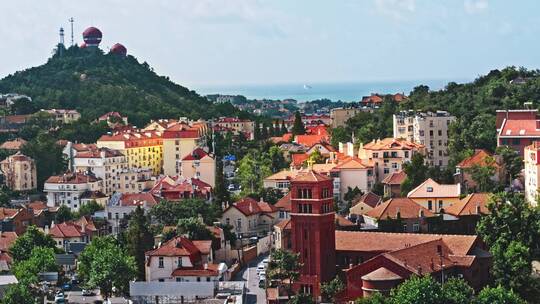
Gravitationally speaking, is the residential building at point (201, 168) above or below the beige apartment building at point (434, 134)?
below

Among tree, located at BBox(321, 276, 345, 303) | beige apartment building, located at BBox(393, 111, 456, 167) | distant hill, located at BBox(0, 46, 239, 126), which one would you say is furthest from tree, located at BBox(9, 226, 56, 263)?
distant hill, located at BBox(0, 46, 239, 126)

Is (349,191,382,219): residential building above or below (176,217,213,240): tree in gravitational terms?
above

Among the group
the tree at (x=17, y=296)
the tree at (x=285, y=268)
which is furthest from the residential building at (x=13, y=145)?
the tree at (x=285, y=268)

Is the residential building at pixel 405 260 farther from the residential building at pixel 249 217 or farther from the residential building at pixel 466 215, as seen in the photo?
the residential building at pixel 249 217

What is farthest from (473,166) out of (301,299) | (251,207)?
(301,299)

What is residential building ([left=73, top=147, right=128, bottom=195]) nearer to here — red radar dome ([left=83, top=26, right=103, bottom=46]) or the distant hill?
the distant hill

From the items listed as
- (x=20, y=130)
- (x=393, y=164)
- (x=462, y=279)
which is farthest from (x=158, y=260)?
(x=20, y=130)
